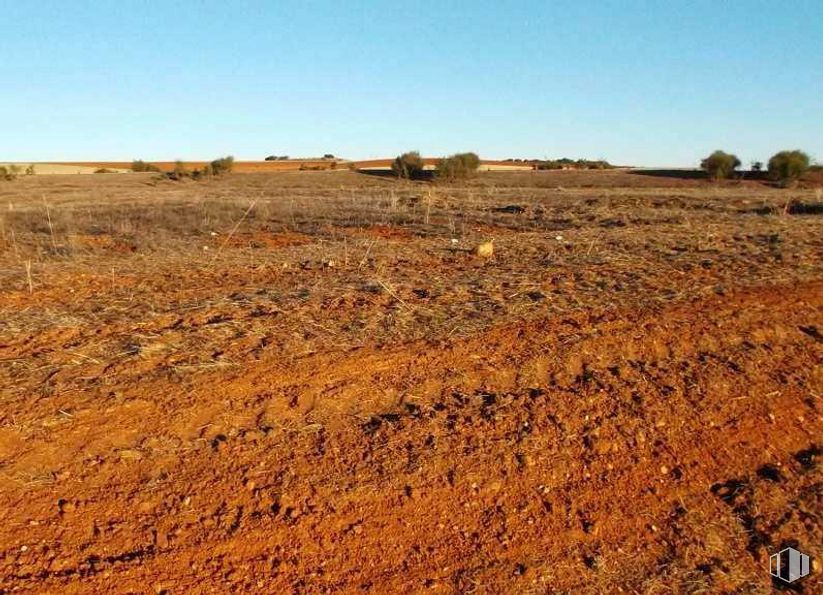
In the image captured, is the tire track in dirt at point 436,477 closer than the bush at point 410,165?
Yes

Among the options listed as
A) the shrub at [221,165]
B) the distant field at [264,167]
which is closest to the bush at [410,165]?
the distant field at [264,167]

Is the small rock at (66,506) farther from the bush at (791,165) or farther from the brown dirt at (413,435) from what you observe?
the bush at (791,165)

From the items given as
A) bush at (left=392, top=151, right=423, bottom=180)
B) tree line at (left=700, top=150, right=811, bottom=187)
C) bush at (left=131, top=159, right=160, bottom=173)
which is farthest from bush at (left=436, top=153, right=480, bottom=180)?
bush at (left=131, top=159, right=160, bottom=173)

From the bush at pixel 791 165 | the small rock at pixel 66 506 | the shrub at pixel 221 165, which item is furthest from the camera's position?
the shrub at pixel 221 165

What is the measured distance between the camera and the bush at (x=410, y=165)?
48375 mm

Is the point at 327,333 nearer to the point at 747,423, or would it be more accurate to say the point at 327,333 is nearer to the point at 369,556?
the point at 369,556

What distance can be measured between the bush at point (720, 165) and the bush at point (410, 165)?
68.2 ft

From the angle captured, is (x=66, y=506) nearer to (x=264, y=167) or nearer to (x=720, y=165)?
(x=720, y=165)

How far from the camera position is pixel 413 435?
352 cm

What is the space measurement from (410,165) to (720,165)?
72.2 ft

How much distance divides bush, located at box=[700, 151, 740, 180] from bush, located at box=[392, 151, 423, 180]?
2080 cm

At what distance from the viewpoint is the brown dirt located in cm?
272

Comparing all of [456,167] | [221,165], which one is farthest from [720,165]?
[221,165]

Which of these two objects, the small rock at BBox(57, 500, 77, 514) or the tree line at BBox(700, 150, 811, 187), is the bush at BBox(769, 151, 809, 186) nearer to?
the tree line at BBox(700, 150, 811, 187)
